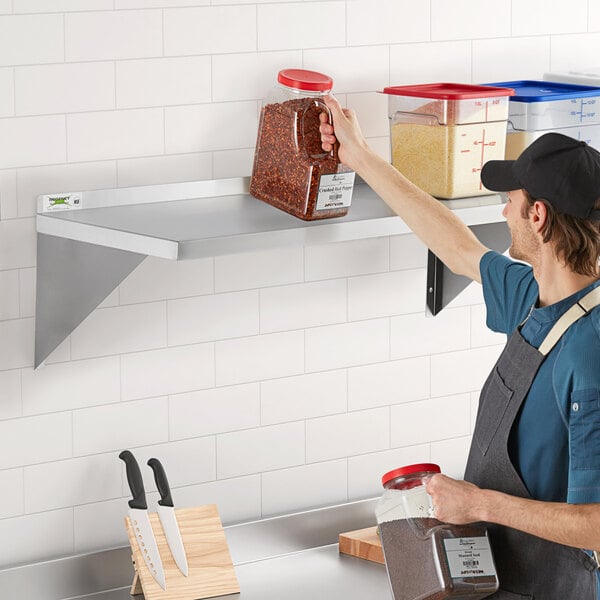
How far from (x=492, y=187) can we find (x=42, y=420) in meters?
0.80

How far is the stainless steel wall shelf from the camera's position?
163cm

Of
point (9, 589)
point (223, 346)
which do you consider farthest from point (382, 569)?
point (9, 589)

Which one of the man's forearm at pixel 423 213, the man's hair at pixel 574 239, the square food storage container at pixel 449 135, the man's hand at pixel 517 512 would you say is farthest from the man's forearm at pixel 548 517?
the square food storage container at pixel 449 135

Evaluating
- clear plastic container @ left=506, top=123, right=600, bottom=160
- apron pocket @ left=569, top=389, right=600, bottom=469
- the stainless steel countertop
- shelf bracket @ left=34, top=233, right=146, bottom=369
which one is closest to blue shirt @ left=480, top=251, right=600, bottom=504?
apron pocket @ left=569, top=389, right=600, bottom=469

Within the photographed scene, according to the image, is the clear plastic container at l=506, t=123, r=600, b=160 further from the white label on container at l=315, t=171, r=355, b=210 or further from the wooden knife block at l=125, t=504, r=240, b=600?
the wooden knife block at l=125, t=504, r=240, b=600

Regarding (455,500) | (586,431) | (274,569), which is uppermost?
(586,431)

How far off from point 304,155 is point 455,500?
549 millimetres

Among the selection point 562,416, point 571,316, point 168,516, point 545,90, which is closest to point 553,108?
point 545,90

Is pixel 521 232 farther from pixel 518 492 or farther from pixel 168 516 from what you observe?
pixel 168 516

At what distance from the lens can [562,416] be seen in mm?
1420

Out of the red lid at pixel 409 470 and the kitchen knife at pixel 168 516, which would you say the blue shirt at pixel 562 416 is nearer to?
the red lid at pixel 409 470

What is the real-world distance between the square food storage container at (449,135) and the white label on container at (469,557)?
587 mm

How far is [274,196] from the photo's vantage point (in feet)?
5.85

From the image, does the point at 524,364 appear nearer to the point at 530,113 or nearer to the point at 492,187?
the point at 492,187
